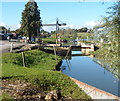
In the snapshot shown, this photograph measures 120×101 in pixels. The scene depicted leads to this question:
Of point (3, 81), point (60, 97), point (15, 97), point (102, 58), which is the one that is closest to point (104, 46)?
point (102, 58)

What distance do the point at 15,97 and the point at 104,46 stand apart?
5030mm

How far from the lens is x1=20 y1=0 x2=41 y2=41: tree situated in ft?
137

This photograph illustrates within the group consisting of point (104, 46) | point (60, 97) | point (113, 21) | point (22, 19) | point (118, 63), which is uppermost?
point (22, 19)

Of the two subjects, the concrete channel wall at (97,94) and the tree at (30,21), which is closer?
the concrete channel wall at (97,94)

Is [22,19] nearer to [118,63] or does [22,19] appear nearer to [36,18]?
[36,18]

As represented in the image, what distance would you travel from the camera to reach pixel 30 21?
4234cm

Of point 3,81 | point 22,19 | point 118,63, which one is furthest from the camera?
point 22,19

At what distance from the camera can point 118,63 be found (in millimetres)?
8031

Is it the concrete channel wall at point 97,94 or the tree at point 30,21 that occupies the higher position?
the tree at point 30,21

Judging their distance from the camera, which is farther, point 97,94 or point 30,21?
point 30,21

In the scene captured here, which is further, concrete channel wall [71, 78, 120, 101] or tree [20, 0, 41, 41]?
tree [20, 0, 41, 41]

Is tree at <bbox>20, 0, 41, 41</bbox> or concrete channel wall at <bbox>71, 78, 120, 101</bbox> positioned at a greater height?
tree at <bbox>20, 0, 41, 41</bbox>

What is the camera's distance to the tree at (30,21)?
41688 millimetres

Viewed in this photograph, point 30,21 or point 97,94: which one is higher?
point 30,21
